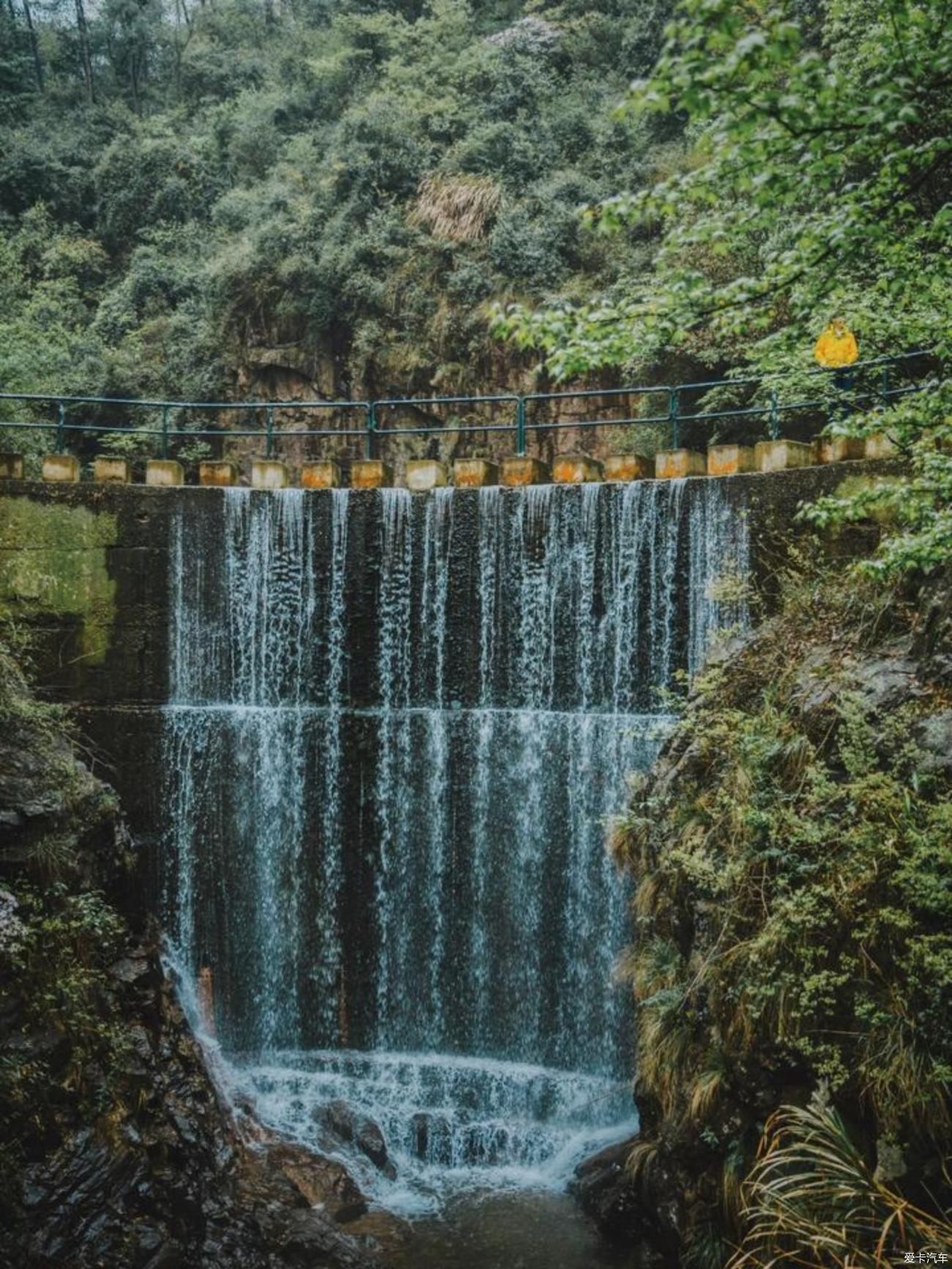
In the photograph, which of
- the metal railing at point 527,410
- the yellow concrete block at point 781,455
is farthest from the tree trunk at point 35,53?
the yellow concrete block at point 781,455

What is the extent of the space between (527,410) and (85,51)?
705 inches

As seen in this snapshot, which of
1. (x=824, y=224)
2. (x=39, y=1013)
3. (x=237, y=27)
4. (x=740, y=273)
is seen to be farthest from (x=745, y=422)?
(x=237, y=27)

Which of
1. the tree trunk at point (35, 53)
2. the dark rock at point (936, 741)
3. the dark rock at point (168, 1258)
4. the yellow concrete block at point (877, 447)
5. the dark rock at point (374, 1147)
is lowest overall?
the dark rock at point (374, 1147)

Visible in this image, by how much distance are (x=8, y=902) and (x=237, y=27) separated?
82.5ft

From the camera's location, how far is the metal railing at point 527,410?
27.9 ft

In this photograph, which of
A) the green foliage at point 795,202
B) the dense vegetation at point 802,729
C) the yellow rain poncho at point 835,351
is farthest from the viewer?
the yellow rain poncho at point 835,351

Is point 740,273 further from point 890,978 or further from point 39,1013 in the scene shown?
point 39,1013

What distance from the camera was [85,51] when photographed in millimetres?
24234

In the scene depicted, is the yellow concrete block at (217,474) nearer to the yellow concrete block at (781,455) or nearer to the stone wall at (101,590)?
the stone wall at (101,590)

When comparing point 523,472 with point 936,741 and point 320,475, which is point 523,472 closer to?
point 320,475

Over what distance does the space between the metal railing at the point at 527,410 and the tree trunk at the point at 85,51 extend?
38.4ft

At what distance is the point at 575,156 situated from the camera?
54.4 ft

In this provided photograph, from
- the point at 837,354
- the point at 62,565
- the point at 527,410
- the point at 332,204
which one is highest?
the point at 332,204

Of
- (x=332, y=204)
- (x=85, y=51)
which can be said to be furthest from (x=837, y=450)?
(x=85, y=51)
